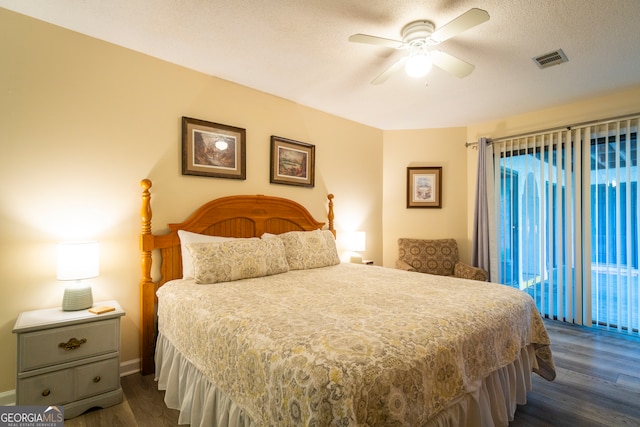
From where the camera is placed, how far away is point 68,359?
1802 mm

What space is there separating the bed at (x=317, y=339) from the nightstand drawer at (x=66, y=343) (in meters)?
0.33

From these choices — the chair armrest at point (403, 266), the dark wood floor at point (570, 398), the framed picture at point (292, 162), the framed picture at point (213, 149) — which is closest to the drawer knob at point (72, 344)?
the dark wood floor at point (570, 398)

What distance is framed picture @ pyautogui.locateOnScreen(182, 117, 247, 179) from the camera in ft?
8.75

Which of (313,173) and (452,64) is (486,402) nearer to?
(452,64)

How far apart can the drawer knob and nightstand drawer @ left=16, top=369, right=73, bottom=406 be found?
0.14 m

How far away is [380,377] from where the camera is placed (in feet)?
3.26

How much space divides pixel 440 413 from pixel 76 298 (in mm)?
2258

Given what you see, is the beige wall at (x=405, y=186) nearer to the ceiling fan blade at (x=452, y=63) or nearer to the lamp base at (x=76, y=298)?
the ceiling fan blade at (x=452, y=63)

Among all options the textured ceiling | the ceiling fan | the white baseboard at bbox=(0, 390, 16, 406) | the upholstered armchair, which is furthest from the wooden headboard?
the ceiling fan

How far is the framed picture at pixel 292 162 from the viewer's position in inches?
129

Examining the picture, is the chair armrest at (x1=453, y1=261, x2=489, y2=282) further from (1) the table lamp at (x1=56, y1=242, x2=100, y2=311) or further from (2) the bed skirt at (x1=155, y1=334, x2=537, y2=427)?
(1) the table lamp at (x1=56, y1=242, x2=100, y2=311)

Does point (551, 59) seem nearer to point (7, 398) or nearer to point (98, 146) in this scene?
point (98, 146)

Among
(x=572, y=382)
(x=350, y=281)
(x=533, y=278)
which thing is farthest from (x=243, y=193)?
(x=533, y=278)

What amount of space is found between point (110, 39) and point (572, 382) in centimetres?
433
